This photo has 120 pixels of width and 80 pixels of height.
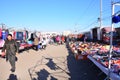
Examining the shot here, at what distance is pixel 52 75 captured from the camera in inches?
448

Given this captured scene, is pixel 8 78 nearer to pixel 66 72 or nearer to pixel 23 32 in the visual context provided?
pixel 66 72

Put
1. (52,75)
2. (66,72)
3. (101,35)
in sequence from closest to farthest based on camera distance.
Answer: (52,75)
(66,72)
(101,35)

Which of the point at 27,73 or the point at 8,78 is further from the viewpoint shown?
the point at 27,73

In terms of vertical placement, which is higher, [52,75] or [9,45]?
[9,45]

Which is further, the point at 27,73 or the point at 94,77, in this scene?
the point at 27,73

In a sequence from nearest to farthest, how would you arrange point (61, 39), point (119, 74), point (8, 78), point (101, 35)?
point (119, 74) < point (8, 78) < point (101, 35) < point (61, 39)

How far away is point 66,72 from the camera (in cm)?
1221

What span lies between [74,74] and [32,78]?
6.71ft

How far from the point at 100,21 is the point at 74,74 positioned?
27444mm

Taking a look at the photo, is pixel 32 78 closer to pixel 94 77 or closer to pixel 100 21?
pixel 94 77

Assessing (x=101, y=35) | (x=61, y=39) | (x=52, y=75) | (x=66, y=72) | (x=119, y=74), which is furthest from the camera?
(x=61, y=39)

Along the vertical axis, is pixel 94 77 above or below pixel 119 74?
below

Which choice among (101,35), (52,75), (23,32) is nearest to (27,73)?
(52,75)

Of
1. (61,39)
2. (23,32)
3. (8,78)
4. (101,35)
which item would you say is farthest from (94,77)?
(61,39)
